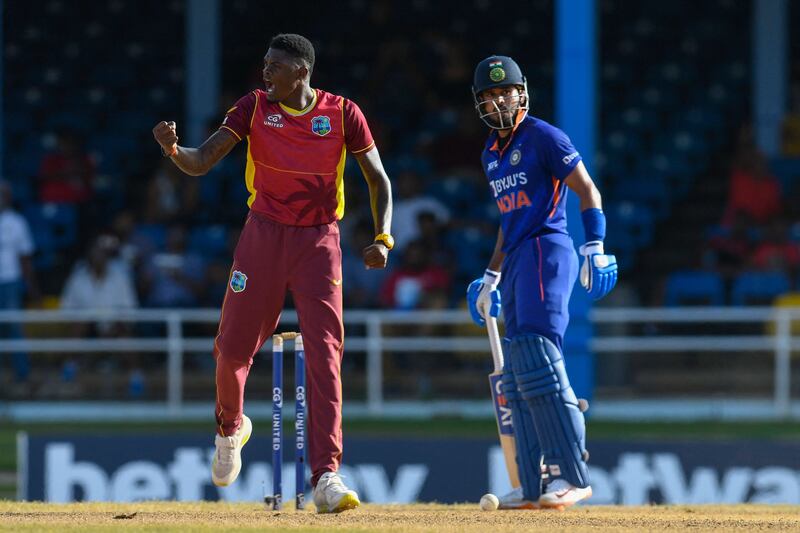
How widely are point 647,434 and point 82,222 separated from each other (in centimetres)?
738

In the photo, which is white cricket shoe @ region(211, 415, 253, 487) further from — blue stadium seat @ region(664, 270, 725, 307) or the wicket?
blue stadium seat @ region(664, 270, 725, 307)

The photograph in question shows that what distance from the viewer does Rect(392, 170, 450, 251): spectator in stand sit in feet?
50.7

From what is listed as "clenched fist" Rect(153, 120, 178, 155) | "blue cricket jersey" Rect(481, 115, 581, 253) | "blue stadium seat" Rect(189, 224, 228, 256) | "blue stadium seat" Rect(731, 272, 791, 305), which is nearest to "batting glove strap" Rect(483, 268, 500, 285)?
"blue cricket jersey" Rect(481, 115, 581, 253)

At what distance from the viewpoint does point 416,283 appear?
1443 centimetres

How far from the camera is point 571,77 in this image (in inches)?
501

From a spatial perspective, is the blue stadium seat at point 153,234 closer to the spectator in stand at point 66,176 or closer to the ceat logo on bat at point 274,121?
the spectator in stand at point 66,176

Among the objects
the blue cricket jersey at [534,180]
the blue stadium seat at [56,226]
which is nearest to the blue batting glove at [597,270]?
the blue cricket jersey at [534,180]

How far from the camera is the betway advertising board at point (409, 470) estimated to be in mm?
10891

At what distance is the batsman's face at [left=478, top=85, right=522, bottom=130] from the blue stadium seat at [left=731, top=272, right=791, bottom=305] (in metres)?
7.52

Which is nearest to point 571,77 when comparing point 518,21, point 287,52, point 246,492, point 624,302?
point 624,302

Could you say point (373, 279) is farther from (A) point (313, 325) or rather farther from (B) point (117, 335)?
(A) point (313, 325)

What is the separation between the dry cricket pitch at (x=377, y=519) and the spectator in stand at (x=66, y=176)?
932 cm

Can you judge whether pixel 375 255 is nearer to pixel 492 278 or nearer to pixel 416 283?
pixel 492 278

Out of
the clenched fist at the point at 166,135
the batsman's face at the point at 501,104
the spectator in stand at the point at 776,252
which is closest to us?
the clenched fist at the point at 166,135
